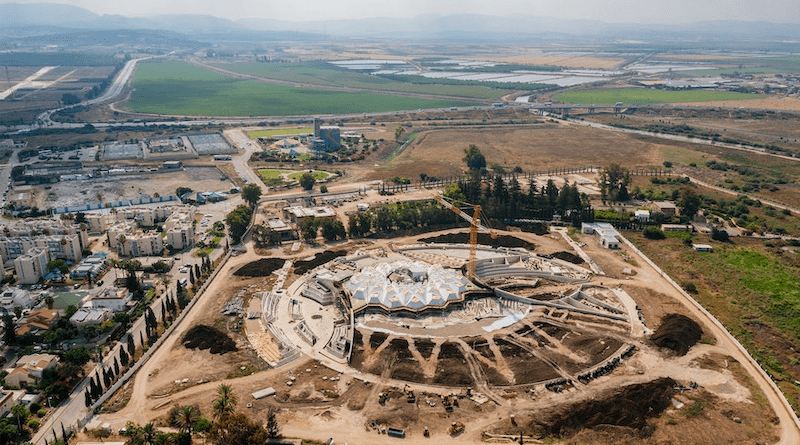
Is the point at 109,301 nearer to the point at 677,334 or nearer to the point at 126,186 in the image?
the point at 126,186

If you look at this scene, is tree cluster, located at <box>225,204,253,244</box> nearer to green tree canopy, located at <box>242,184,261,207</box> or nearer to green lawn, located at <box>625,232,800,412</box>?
green tree canopy, located at <box>242,184,261,207</box>

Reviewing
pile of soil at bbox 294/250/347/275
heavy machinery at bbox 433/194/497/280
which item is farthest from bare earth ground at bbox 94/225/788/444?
heavy machinery at bbox 433/194/497/280

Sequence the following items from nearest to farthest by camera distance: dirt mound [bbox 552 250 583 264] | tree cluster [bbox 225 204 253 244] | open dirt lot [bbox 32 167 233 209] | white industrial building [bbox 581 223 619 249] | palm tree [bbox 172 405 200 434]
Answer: palm tree [bbox 172 405 200 434]
dirt mound [bbox 552 250 583 264]
white industrial building [bbox 581 223 619 249]
tree cluster [bbox 225 204 253 244]
open dirt lot [bbox 32 167 233 209]

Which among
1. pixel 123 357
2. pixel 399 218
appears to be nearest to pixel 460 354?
pixel 123 357

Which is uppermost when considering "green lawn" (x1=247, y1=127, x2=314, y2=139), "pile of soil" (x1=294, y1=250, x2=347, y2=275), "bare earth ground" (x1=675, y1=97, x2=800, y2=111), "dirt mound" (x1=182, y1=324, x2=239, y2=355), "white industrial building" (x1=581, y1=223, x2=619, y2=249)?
"bare earth ground" (x1=675, y1=97, x2=800, y2=111)

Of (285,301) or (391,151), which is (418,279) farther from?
(391,151)

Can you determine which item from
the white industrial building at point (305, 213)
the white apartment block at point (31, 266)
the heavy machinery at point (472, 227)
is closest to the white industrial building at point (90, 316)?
the white apartment block at point (31, 266)

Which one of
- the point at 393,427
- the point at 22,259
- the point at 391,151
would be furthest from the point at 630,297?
the point at 391,151

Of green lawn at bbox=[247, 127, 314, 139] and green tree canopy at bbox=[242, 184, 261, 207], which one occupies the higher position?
green lawn at bbox=[247, 127, 314, 139]
